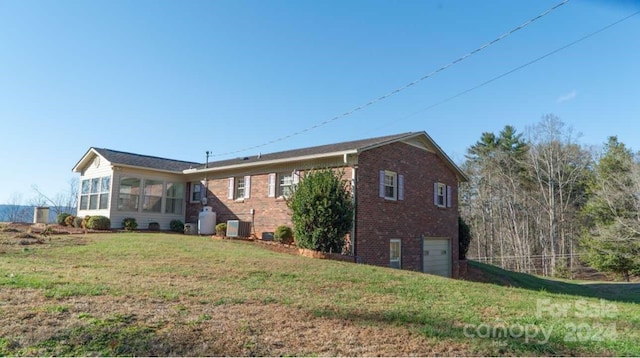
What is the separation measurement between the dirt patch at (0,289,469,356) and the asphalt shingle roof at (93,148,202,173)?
1478 cm

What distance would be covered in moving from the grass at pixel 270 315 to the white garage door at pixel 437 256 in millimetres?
8232

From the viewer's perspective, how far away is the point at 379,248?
586 inches

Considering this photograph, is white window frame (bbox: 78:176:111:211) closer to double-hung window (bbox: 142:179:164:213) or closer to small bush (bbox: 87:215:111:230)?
small bush (bbox: 87:215:111:230)

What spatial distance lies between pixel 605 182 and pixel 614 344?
26572 mm

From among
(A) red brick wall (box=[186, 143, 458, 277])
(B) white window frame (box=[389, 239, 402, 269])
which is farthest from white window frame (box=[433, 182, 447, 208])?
(B) white window frame (box=[389, 239, 402, 269])

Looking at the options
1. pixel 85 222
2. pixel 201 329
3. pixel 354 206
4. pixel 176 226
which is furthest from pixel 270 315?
pixel 85 222

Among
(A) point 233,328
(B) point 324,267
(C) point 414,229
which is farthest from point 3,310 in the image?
(C) point 414,229

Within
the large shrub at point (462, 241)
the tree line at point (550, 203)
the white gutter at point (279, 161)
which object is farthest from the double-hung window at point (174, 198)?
the tree line at point (550, 203)

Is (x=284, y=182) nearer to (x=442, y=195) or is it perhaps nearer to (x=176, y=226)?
(x=176, y=226)

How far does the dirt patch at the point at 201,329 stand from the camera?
14.1 feet

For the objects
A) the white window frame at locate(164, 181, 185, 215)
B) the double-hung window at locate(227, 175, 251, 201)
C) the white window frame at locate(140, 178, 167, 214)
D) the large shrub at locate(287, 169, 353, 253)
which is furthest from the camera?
the white window frame at locate(164, 181, 185, 215)

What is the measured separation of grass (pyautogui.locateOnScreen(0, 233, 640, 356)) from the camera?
14.6 feet

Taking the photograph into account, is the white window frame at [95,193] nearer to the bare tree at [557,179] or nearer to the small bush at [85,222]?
the small bush at [85,222]

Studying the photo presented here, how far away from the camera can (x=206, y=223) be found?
18.8 meters
